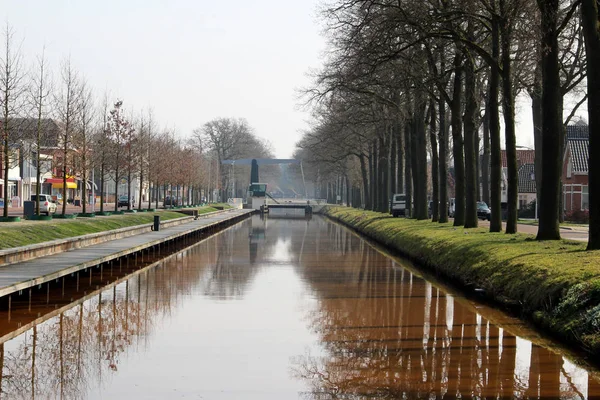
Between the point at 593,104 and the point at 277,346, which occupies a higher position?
the point at 593,104

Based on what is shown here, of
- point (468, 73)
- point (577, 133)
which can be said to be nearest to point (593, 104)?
point (468, 73)

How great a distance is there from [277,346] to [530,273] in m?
6.62

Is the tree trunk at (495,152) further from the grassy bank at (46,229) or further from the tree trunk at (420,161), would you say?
the grassy bank at (46,229)

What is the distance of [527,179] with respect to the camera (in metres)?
93.1

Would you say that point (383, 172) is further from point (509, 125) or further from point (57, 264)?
point (57, 264)

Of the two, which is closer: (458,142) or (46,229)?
(46,229)

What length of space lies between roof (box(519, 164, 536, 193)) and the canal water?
213 ft

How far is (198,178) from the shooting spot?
10438 cm

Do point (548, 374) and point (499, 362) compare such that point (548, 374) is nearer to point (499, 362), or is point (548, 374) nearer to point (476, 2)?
point (499, 362)

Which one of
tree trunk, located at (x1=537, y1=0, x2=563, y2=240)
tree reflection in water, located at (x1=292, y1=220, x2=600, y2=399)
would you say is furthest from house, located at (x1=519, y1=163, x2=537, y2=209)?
tree reflection in water, located at (x1=292, y1=220, x2=600, y2=399)

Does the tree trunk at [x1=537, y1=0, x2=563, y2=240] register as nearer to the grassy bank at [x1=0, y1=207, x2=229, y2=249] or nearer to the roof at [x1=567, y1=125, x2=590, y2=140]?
the grassy bank at [x1=0, y1=207, x2=229, y2=249]

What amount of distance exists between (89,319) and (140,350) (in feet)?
13.8

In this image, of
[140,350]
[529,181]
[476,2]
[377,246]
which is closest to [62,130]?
[377,246]

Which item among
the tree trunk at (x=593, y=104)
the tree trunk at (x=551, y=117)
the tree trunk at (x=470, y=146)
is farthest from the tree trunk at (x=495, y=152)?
the tree trunk at (x=593, y=104)
